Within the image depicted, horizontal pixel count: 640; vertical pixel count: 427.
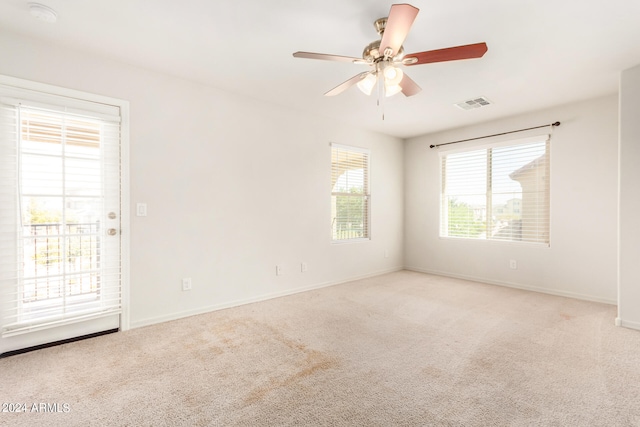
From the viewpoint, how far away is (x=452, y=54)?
1910 mm

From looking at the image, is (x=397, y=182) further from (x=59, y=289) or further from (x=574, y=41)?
(x=59, y=289)

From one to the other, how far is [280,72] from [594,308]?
14.4ft

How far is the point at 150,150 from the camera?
295cm

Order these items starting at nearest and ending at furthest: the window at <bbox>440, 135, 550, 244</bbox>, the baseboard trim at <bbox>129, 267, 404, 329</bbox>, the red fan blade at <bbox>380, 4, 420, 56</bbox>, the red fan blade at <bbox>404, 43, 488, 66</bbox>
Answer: the red fan blade at <bbox>380, 4, 420, 56</bbox>
the red fan blade at <bbox>404, 43, 488, 66</bbox>
the baseboard trim at <bbox>129, 267, 404, 329</bbox>
the window at <bbox>440, 135, 550, 244</bbox>

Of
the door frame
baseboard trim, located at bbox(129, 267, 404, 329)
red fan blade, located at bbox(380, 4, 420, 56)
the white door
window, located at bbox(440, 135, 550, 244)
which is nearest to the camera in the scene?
red fan blade, located at bbox(380, 4, 420, 56)

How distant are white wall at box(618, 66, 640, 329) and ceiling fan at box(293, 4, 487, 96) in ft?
7.20

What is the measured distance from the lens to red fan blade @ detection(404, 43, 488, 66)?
1.82 m

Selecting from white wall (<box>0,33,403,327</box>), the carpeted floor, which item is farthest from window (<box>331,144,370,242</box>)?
the carpeted floor

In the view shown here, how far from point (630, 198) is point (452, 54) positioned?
8.14 feet

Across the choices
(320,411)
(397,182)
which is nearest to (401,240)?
(397,182)

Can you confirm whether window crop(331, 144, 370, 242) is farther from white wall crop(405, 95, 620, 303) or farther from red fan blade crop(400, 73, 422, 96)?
red fan blade crop(400, 73, 422, 96)

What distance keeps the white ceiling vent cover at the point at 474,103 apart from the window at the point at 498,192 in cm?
97

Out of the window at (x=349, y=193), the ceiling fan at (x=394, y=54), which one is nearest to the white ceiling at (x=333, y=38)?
the ceiling fan at (x=394, y=54)

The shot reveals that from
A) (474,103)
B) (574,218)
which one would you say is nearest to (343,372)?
(474,103)
